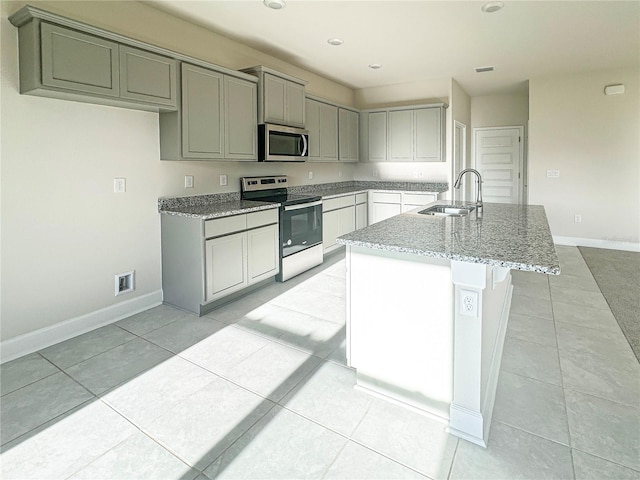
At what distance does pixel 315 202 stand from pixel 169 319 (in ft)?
7.18

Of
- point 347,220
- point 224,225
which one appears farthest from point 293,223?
point 347,220

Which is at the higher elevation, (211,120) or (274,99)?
(274,99)

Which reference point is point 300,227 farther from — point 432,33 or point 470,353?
point 470,353

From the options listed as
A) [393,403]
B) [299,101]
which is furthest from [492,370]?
→ [299,101]

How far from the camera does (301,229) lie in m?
4.35

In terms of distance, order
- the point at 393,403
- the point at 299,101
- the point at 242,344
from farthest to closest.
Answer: the point at 299,101
the point at 242,344
the point at 393,403

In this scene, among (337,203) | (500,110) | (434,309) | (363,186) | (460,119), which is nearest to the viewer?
(434,309)

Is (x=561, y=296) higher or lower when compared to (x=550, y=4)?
lower

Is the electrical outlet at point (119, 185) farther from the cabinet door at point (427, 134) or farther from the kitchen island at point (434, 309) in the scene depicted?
the cabinet door at point (427, 134)

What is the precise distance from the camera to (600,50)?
Answer: 4469 mm

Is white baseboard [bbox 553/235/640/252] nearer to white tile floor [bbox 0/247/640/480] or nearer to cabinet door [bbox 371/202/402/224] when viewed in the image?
cabinet door [bbox 371/202/402/224]

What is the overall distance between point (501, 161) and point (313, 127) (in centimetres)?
415

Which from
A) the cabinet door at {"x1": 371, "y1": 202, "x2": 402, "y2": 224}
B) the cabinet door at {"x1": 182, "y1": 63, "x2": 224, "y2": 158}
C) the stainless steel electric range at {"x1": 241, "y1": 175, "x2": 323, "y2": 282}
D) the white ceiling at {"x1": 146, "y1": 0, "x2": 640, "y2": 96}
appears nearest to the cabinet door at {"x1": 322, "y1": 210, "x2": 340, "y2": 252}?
the stainless steel electric range at {"x1": 241, "y1": 175, "x2": 323, "y2": 282}

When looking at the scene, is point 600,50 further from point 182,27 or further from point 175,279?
point 175,279
